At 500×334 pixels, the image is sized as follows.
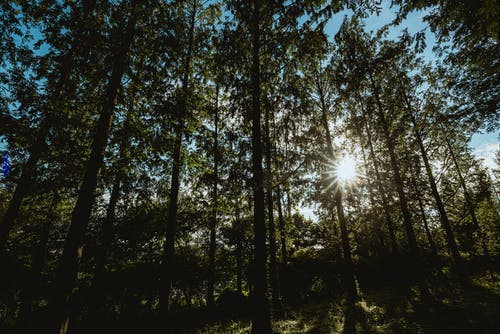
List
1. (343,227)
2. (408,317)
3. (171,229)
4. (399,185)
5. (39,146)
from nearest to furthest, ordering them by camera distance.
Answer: (39,146)
(408,317)
(171,229)
(399,185)
(343,227)

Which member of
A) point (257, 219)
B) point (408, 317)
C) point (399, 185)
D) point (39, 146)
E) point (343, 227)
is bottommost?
point (408, 317)

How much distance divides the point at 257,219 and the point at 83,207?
4.97 metres

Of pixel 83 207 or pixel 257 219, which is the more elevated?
pixel 83 207

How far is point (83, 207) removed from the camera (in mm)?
6133

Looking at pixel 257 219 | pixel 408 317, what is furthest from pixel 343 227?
pixel 257 219

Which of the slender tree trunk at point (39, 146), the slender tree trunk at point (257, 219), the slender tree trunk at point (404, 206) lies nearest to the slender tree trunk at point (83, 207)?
the slender tree trunk at point (39, 146)

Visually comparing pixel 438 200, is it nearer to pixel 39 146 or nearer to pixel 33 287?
pixel 39 146

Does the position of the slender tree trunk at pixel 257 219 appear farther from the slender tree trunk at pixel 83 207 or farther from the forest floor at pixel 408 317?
the slender tree trunk at pixel 83 207

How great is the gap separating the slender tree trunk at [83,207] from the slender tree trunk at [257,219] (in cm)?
414

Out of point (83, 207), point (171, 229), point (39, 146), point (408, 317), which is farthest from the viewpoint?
point (171, 229)

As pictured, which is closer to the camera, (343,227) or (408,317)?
(408,317)

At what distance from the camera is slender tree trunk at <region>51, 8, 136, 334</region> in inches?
215

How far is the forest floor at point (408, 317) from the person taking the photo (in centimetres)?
706

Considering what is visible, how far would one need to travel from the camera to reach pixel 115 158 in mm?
7945
